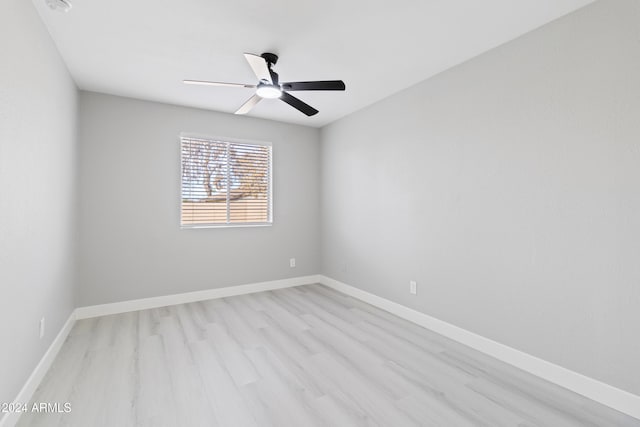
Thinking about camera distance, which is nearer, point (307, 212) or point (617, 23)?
point (617, 23)

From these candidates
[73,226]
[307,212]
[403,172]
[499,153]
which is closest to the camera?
[499,153]

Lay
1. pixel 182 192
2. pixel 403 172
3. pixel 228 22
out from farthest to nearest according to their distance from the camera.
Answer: pixel 182 192, pixel 403 172, pixel 228 22

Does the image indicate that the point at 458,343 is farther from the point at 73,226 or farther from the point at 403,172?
the point at 73,226

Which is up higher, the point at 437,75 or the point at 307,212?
the point at 437,75

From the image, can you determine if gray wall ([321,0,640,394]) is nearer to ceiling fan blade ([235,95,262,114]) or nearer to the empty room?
the empty room

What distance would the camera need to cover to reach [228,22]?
85.6 inches

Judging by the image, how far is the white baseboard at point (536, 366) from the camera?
1.82 metres

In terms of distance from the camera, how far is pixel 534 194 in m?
2.24

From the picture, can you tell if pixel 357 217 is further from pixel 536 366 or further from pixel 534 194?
pixel 536 366

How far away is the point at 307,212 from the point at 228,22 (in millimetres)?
3014

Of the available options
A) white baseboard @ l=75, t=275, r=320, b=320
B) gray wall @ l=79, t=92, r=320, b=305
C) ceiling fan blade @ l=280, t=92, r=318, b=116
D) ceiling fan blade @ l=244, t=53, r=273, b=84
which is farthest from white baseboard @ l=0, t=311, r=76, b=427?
ceiling fan blade @ l=280, t=92, r=318, b=116

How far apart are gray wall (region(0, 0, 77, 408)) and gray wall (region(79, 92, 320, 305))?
24.5 inches

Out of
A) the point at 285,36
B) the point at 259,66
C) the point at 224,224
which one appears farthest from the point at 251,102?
the point at 224,224

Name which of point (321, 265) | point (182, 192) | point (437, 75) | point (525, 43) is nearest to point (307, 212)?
point (321, 265)
